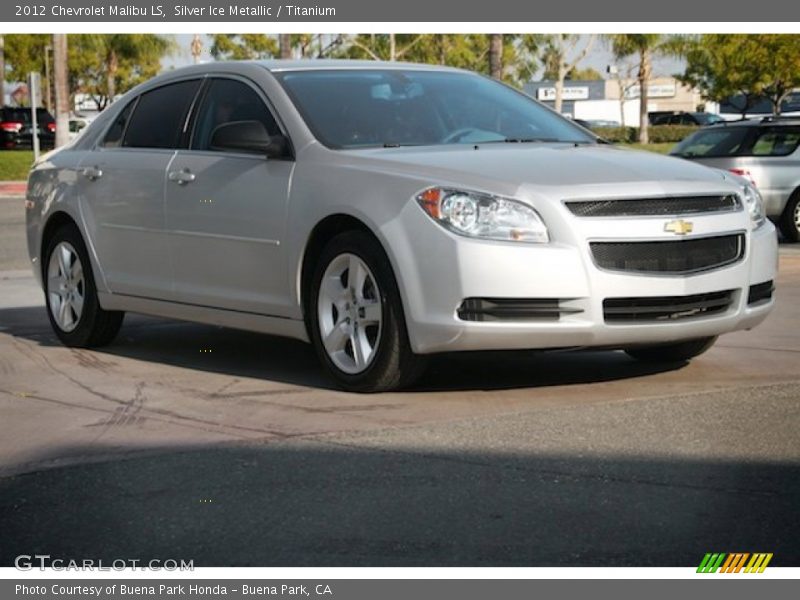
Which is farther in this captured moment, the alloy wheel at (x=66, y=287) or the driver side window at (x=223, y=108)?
the alloy wheel at (x=66, y=287)

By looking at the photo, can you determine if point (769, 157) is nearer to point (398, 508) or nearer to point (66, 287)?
point (66, 287)

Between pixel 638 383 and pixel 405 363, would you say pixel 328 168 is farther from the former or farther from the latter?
pixel 638 383

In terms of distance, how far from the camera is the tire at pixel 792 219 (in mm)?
18766

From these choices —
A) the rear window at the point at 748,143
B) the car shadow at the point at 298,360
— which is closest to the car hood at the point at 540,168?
the car shadow at the point at 298,360

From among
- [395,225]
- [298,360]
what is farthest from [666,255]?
[298,360]

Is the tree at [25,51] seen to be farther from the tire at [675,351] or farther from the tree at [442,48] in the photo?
the tire at [675,351]

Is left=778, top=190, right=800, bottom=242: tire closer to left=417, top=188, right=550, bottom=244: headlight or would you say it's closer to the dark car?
left=417, top=188, right=550, bottom=244: headlight

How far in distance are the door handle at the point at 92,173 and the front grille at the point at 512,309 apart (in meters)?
3.17

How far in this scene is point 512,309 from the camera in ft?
23.6

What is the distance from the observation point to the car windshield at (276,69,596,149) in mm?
8172

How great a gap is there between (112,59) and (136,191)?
79.2 metres

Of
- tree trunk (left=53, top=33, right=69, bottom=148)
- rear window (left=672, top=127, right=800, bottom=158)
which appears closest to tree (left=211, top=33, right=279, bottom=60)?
tree trunk (left=53, top=33, right=69, bottom=148)

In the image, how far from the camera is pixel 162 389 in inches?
315

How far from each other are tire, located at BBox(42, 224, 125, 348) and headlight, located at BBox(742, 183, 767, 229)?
3.81 metres
